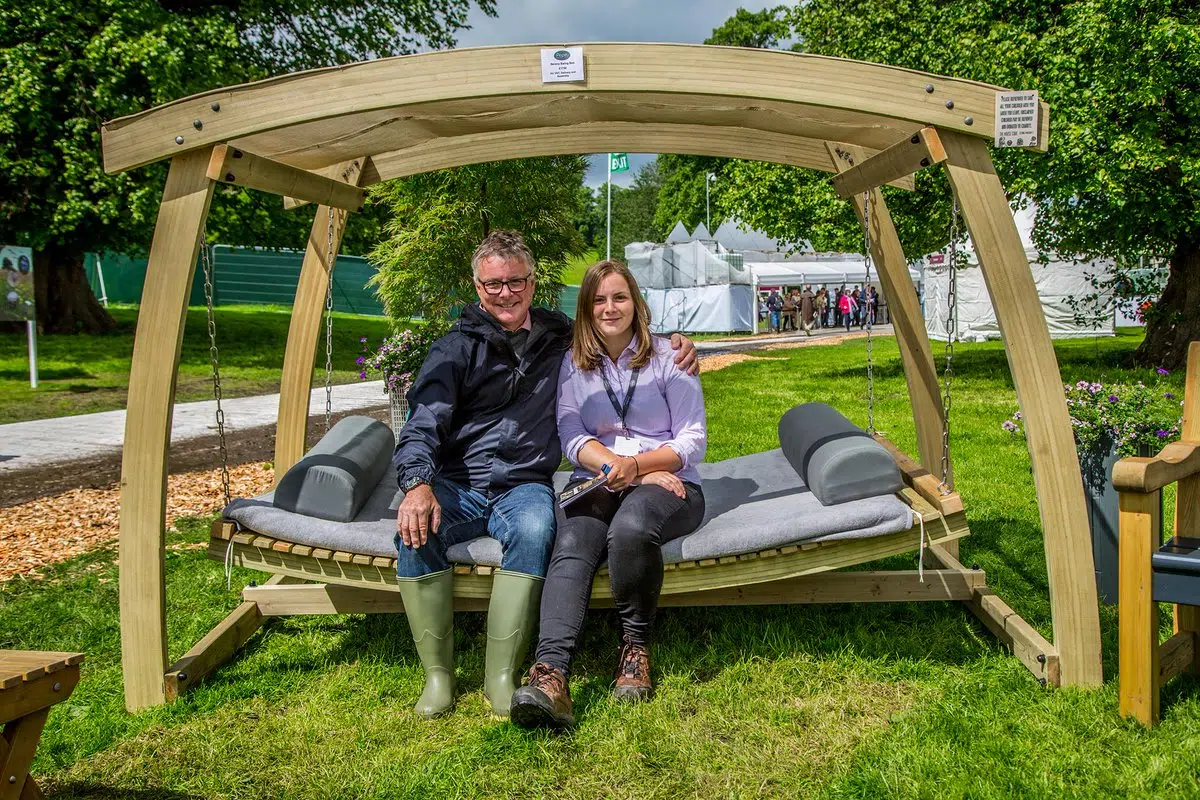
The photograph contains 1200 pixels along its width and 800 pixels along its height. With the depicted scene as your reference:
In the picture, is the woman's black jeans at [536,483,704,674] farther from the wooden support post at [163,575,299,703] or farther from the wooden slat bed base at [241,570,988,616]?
the wooden support post at [163,575,299,703]

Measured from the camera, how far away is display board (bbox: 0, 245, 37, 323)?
42.8 feet

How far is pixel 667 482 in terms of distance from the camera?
3826mm

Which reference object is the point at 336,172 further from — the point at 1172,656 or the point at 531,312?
the point at 1172,656

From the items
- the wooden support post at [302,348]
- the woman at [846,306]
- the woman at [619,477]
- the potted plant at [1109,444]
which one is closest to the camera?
the woman at [619,477]

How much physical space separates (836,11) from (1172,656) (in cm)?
1516

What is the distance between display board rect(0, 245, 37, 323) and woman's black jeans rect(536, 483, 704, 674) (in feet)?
40.8

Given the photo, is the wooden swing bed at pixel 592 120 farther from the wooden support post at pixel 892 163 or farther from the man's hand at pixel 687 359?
the man's hand at pixel 687 359

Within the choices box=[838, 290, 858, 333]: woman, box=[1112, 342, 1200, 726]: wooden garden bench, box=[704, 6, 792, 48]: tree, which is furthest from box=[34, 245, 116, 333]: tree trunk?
box=[704, 6, 792, 48]: tree

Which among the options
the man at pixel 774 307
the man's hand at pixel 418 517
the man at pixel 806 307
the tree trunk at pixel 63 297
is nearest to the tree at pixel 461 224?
the man's hand at pixel 418 517

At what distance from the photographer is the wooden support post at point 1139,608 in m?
3.16

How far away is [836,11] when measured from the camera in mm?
16359

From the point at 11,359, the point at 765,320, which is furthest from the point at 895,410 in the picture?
the point at 765,320

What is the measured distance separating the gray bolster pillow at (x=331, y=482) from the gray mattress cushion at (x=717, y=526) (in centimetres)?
5

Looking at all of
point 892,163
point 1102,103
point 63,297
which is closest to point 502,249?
point 892,163
